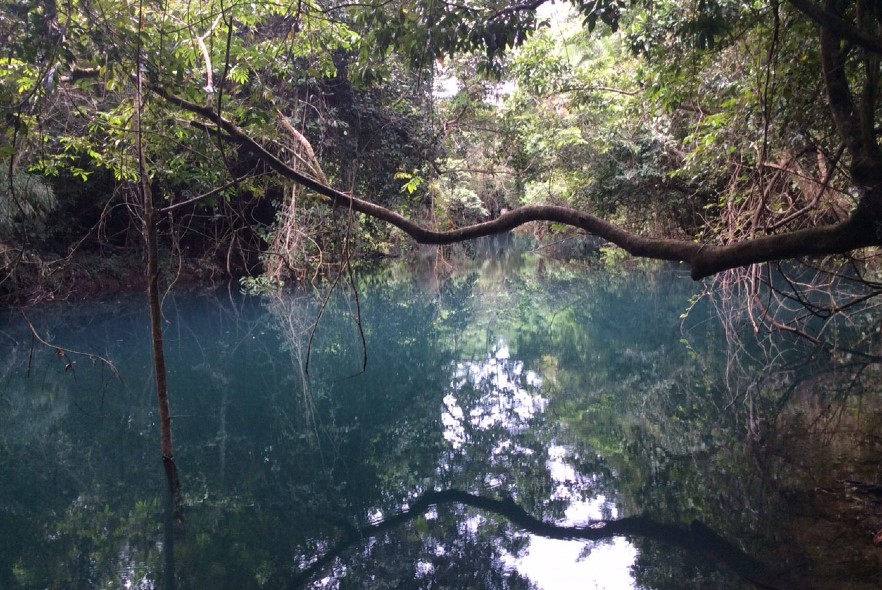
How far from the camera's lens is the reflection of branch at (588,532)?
3478 millimetres

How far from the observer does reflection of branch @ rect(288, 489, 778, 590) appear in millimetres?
3478

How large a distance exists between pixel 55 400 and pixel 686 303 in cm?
1002

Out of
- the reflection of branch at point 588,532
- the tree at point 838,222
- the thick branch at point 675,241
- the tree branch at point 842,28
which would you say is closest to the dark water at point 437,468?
the reflection of branch at point 588,532

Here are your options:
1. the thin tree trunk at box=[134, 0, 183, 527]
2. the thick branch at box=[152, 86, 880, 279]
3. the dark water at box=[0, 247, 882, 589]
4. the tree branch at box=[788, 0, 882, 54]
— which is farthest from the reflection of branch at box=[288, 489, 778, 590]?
the tree branch at box=[788, 0, 882, 54]

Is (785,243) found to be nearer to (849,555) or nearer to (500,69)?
(849,555)

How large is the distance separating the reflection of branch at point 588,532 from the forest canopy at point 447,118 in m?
1.67

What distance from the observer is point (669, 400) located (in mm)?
6523

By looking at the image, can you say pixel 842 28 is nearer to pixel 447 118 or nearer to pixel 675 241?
pixel 675 241

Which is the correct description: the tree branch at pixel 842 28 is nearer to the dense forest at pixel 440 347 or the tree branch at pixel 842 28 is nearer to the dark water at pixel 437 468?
the dense forest at pixel 440 347

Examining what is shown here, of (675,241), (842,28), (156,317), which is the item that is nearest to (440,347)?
(156,317)

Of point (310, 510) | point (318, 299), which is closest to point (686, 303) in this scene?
point (318, 299)

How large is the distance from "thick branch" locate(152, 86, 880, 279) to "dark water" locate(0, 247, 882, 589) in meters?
0.82

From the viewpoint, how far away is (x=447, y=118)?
11.8 metres

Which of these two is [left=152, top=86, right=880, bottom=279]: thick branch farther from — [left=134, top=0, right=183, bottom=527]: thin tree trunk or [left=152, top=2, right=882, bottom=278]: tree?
[left=134, top=0, right=183, bottom=527]: thin tree trunk
